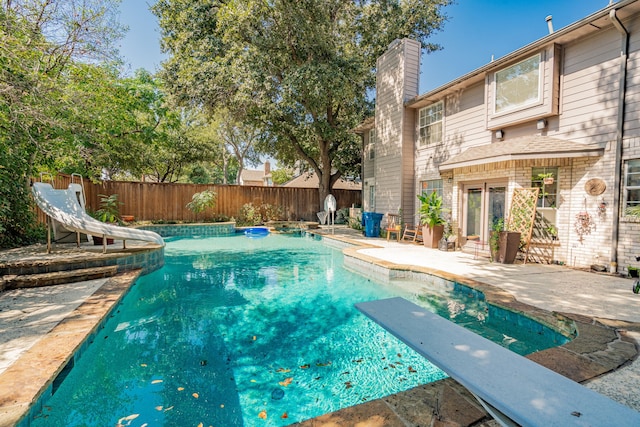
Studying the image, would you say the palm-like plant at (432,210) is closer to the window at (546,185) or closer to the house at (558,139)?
the house at (558,139)

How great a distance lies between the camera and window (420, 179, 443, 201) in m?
9.68

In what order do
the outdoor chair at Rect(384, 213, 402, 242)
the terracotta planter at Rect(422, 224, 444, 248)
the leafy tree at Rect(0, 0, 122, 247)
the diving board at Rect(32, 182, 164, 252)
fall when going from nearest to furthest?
the leafy tree at Rect(0, 0, 122, 247), the diving board at Rect(32, 182, 164, 252), the terracotta planter at Rect(422, 224, 444, 248), the outdoor chair at Rect(384, 213, 402, 242)

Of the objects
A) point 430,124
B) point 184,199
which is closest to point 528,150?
point 430,124

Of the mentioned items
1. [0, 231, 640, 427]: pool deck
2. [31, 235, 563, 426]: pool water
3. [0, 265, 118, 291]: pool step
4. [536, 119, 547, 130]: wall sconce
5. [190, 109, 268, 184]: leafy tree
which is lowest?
[31, 235, 563, 426]: pool water

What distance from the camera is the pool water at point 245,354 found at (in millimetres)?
2398

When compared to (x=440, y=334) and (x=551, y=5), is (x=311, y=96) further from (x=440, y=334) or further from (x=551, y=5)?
(x=440, y=334)

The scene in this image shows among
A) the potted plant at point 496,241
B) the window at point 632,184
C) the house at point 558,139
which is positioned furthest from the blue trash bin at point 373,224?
the window at point 632,184

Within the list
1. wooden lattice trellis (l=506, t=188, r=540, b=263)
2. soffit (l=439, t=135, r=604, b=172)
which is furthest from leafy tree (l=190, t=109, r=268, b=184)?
wooden lattice trellis (l=506, t=188, r=540, b=263)

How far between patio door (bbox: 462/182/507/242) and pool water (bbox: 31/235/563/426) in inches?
139

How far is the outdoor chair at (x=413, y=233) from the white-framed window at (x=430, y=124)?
2801 millimetres

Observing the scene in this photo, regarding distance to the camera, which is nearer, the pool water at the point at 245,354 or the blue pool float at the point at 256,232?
the pool water at the point at 245,354

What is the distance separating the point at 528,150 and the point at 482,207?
2098 mm

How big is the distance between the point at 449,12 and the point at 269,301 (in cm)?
1747

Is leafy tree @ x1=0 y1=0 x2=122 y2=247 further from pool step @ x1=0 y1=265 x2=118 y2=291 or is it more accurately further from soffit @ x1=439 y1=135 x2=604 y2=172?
soffit @ x1=439 y1=135 x2=604 y2=172
